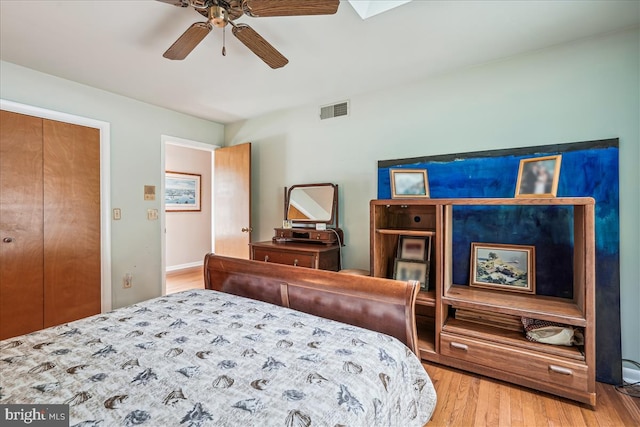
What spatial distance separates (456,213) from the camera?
2.59 meters

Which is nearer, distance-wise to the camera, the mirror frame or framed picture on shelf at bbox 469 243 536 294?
framed picture on shelf at bbox 469 243 536 294

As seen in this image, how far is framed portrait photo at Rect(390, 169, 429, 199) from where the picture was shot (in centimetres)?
250

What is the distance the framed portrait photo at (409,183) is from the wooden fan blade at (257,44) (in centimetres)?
126

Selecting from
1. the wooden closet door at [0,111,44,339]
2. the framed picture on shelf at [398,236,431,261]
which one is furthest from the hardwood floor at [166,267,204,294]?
the framed picture on shelf at [398,236,431,261]

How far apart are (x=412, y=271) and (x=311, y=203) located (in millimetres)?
1388

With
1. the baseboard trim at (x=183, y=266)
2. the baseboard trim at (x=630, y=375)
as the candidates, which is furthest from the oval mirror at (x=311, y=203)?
the baseboard trim at (x=183, y=266)

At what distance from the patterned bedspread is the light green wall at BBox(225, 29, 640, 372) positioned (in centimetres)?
177

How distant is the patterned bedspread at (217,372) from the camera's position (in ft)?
2.95

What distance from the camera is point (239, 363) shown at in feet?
3.80

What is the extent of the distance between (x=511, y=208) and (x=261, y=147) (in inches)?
113

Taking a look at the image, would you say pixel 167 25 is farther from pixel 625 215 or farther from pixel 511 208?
pixel 625 215

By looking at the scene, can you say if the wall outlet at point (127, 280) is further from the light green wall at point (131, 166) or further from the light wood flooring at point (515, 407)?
the light wood flooring at point (515, 407)

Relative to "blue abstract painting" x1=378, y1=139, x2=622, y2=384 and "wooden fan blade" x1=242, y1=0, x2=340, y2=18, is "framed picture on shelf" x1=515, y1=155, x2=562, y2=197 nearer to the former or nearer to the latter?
"blue abstract painting" x1=378, y1=139, x2=622, y2=384

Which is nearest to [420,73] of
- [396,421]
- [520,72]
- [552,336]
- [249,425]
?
[520,72]
